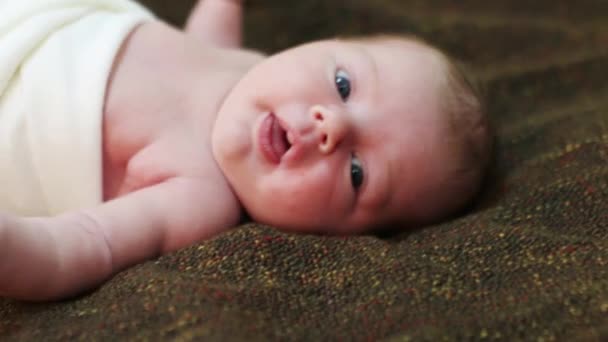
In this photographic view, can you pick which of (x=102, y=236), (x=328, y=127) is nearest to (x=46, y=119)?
(x=102, y=236)

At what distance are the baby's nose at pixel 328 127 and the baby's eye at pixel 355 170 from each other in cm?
5

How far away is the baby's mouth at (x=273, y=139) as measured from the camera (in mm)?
973

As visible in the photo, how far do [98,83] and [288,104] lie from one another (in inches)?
11.0

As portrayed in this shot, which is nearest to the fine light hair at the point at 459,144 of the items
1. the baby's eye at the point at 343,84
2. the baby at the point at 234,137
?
the baby at the point at 234,137

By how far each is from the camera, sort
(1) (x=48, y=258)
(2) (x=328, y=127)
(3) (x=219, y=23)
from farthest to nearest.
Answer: (3) (x=219, y=23) → (2) (x=328, y=127) → (1) (x=48, y=258)

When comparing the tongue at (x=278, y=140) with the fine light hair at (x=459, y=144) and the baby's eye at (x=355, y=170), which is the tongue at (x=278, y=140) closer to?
the baby's eye at (x=355, y=170)

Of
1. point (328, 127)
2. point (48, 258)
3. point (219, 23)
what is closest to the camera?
point (48, 258)

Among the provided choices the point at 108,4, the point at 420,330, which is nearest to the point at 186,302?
the point at 420,330

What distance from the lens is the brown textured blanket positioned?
694mm

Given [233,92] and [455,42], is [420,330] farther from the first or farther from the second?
[455,42]

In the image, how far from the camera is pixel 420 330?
2.25 feet

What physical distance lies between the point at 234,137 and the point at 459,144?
325mm

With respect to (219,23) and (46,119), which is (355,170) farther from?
(219,23)

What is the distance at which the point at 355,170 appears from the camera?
1.00 metres
